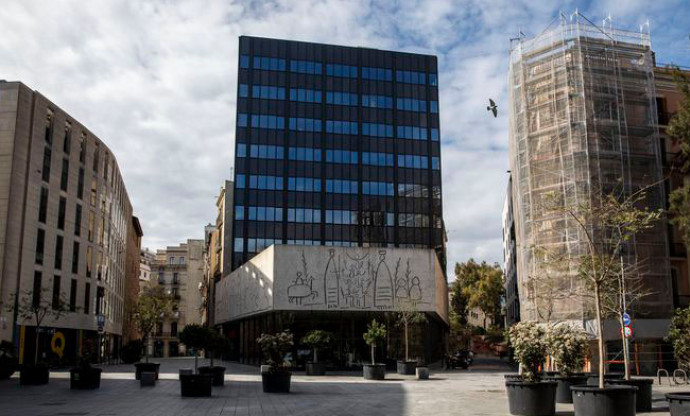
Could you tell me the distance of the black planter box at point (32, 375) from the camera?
2956 centimetres

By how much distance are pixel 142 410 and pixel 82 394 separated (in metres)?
7.20

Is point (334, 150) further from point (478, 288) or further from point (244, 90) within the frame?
point (478, 288)

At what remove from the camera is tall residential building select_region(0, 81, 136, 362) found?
47.1 m

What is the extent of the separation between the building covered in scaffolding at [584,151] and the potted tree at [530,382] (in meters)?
20.0

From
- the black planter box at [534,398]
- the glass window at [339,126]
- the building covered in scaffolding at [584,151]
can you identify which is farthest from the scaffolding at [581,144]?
the glass window at [339,126]

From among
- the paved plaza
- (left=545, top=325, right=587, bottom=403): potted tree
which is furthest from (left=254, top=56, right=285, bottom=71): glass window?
(left=545, top=325, right=587, bottom=403): potted tree

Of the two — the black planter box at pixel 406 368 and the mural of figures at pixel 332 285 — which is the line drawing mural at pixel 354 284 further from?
the black planter box at pixel 406 368

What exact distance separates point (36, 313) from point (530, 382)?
28.1 m

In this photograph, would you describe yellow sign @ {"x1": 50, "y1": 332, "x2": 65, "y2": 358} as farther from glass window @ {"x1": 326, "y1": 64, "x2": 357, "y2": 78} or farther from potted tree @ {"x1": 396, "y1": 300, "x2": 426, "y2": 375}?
glass window @ {"x1": 326, "y1": 64, "x2": 357, "y2": 78}

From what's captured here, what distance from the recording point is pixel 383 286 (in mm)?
42969

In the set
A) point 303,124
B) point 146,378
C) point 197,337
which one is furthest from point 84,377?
point 303,124

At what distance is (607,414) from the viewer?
45.3ft

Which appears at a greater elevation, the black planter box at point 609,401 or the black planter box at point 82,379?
the black planter box at point 609,401

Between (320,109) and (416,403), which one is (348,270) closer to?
(416,403)
